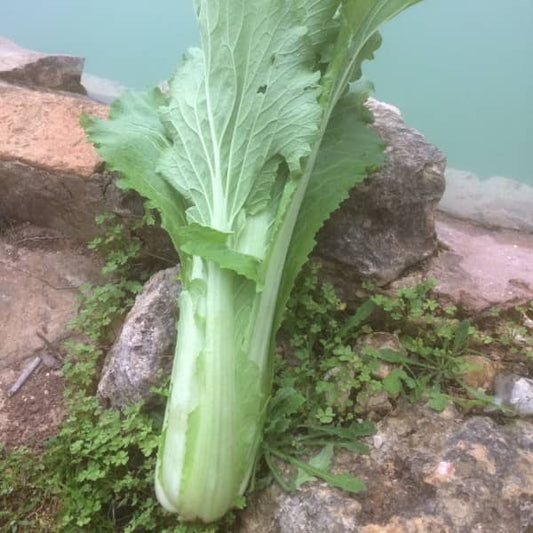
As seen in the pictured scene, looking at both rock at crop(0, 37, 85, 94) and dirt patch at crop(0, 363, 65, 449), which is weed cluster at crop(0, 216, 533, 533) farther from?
rock at crop(0, 37, 85, 94)

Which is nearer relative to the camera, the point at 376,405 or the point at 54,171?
the point at 376,405

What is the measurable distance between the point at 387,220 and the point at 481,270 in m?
0.52

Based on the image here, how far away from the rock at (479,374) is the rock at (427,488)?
0.19 m

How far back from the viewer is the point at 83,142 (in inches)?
111

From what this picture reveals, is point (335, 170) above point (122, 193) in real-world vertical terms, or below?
above

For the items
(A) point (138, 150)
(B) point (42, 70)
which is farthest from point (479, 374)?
(B) point (42, 70)

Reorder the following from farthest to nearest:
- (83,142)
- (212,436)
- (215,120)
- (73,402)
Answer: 1. (83,142)
2. (73,402)
3. (215,120)
4. (212,436)

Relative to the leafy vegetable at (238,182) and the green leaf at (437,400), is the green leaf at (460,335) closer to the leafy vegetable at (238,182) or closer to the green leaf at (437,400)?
the green leaf at (437,400)

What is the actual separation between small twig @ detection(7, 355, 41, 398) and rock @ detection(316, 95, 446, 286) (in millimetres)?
1265

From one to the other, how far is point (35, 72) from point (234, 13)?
238cm

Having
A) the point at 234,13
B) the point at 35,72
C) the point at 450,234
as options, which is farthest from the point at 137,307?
the point at 35,72

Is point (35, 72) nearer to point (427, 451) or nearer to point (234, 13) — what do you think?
point (234, 13)

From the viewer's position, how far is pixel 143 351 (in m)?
2.21

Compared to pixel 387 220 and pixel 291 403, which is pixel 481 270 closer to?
pixel 387 220
